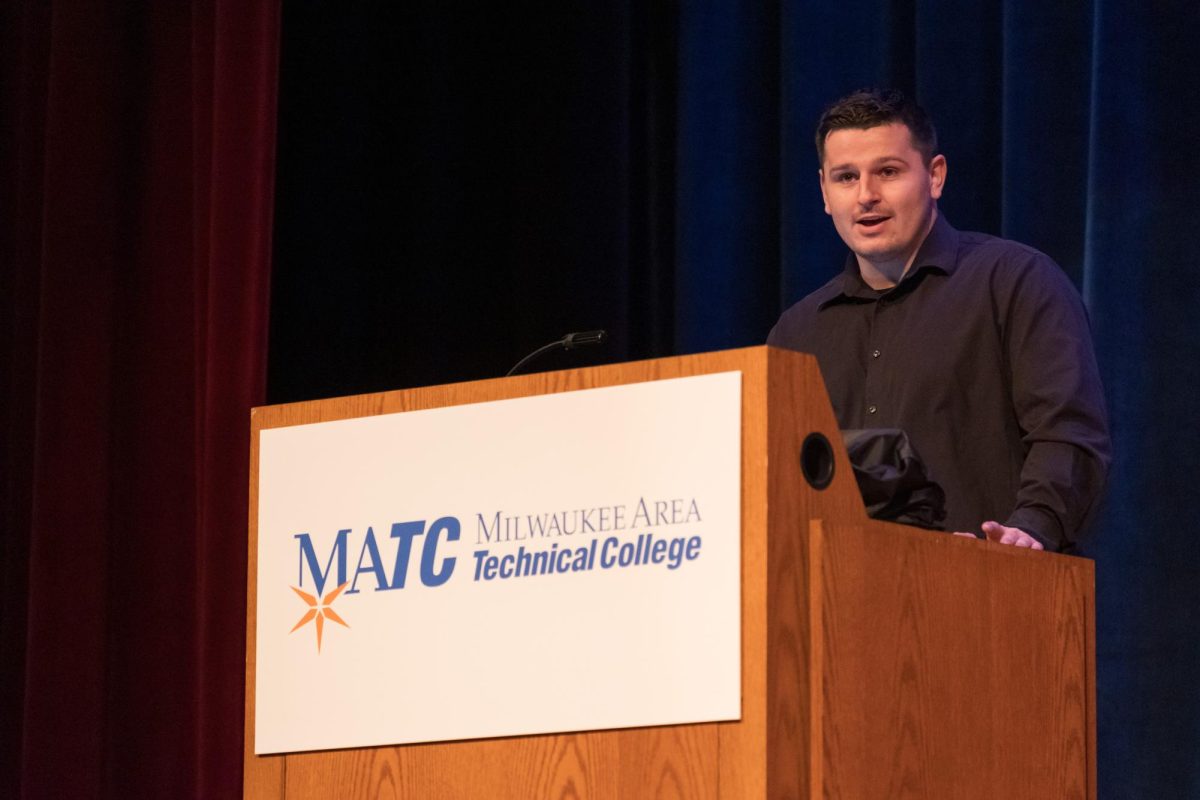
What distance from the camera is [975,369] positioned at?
2.72m

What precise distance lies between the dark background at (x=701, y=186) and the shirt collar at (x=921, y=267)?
1.55 ft

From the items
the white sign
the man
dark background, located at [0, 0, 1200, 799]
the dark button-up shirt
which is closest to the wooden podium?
the white sign

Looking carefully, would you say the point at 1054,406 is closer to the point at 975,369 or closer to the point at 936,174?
the point at 975,369

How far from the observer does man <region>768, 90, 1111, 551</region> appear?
8.11 feet

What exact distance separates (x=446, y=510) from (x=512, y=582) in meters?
0.12

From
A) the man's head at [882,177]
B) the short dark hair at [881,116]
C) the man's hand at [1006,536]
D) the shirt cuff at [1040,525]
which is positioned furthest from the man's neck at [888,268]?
the man's hand at [1006,536]

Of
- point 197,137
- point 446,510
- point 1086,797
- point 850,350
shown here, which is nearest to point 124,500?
Answer: point 197,137

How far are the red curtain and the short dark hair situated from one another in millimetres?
1547

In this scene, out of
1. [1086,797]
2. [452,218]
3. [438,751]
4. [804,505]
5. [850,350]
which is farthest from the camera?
[452,218]

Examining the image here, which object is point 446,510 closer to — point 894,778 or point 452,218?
point 894,778

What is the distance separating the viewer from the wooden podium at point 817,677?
1.70 metres

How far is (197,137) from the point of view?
163 inches

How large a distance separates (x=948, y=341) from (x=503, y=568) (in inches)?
43.6

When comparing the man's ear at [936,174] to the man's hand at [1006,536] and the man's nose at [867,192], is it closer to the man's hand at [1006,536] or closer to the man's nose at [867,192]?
the man's nose at [867,192]
